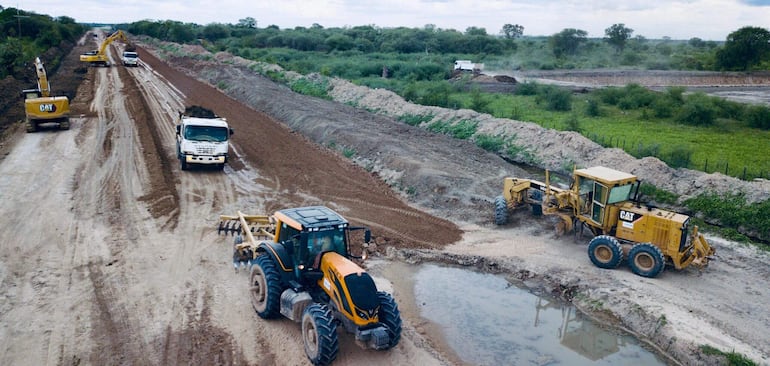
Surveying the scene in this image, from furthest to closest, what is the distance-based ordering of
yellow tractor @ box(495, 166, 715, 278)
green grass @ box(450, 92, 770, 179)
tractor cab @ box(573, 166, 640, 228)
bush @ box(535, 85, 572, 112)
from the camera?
bush @ box(535, 85, 572, 112) < green grass @ box(450, 92, 770, 179) < tractor cab @ box(573, 166, 640, 228) < yellow tractor @ box(495, 166, 715, 278)

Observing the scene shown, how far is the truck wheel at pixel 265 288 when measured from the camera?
36.4ft

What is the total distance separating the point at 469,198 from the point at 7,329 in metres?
14.2

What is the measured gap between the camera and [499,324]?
12.6 metres

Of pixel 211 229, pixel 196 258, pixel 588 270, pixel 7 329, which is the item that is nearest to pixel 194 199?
pixel 211 229

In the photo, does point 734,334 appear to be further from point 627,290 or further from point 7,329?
point 7,329

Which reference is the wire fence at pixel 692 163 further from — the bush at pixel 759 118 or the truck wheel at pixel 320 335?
the truck wheel at pixel 320 335

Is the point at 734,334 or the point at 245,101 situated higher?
the point at 245,101

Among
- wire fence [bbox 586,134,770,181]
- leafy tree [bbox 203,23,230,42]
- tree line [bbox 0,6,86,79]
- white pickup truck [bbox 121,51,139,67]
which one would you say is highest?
leafy tree [bbox 203,23,230,42]

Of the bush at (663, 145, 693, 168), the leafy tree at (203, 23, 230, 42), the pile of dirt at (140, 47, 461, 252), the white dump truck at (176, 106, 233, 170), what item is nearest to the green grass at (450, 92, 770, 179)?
the bush at (663, 145, 693, 168)

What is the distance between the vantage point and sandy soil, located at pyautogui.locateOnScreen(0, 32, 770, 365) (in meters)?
11.1

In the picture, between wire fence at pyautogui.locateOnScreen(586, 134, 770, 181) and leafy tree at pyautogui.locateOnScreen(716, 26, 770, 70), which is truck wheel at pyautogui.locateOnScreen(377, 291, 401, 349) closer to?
wire fence at pyautogui.locateOnScreen(586, 134, 770, 181)

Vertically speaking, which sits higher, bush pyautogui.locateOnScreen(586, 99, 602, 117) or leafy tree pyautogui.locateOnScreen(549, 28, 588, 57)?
leafy tree pyautogui.locateOnScreen(549, 28, 588, 57)

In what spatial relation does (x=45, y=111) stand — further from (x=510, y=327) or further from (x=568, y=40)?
(x=568, y=40)

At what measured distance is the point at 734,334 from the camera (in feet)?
39.1
